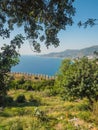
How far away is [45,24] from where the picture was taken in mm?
8945

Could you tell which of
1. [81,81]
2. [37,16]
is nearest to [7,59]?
[37,16]

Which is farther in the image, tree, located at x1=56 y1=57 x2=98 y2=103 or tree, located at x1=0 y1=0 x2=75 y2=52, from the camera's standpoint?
tree, located at x1=56 y1=57 x2=98 y2=103

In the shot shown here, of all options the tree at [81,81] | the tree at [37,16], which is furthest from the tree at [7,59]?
the tree at [81,81]

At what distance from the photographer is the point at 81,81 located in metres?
20.9

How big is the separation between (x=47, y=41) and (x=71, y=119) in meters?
7.80

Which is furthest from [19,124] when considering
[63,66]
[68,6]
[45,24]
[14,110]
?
[63,66]

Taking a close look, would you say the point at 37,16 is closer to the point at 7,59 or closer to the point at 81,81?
the point at 7,59

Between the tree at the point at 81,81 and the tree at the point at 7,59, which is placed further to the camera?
the tree at the point at 81,81

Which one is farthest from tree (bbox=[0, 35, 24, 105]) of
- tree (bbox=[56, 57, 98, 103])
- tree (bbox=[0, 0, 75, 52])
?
tree (bbox=[56, 57, 98, 103])

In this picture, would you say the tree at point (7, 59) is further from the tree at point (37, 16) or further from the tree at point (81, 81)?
the tree at point (81, 81)

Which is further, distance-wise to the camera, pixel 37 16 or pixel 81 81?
pixel 81 81

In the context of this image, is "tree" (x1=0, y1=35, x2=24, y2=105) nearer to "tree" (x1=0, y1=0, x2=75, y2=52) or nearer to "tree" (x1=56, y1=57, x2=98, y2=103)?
"tree" (x1=0, y1=0, x2=75, y2=52)

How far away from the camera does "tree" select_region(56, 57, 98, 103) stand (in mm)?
20844

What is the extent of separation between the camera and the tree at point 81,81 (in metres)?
20.8
